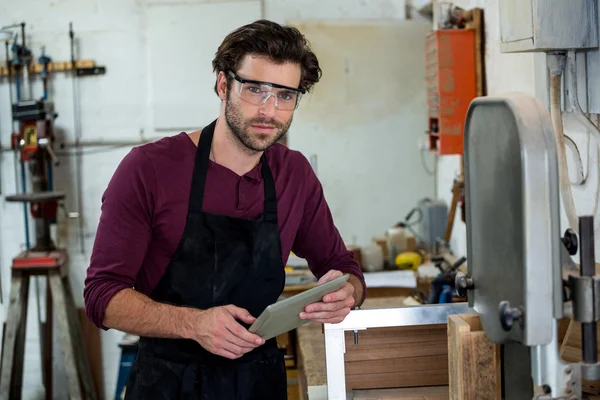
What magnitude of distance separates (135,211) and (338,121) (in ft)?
8.32

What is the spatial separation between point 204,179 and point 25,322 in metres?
2.51

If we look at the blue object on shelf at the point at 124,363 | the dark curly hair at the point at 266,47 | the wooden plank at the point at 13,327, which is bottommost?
the blue object on shelf at the point at 124,363

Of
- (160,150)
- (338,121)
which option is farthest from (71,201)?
(160,150)

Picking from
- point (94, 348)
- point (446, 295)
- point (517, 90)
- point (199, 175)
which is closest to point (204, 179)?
point (199, 175)

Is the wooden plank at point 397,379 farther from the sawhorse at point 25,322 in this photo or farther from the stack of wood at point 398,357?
the sawhorse at point 25,322

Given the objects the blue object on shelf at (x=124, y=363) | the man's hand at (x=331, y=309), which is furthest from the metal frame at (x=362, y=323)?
the blue object on shelf at (x=124, y=363)

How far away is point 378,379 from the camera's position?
1668 millimetres

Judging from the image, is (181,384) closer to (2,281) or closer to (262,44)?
(262,44)

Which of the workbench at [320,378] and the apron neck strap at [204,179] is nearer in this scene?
the workbench at [320,378]

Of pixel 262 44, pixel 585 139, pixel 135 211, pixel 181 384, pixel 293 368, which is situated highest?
pixel 262 44

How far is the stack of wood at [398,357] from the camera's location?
1.65m

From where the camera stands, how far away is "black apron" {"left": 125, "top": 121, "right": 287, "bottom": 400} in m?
1.74

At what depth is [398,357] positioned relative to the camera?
166 cm

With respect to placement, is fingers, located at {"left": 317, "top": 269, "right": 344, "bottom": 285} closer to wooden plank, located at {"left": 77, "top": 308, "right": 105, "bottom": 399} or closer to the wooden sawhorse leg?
the wooden sawhorse leg
